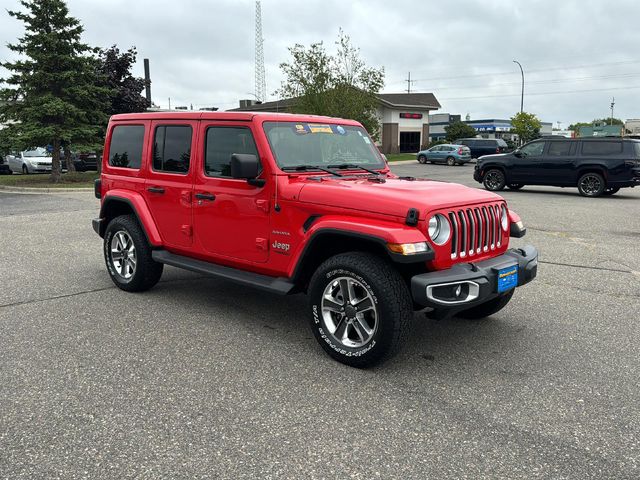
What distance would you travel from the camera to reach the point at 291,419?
3225 millimetres

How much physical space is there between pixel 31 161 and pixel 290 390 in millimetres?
26365

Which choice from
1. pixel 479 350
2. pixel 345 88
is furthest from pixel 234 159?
pixel 345 88

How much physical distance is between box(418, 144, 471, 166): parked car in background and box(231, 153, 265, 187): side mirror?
3322 centimetres

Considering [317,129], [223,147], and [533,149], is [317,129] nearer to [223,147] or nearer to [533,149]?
[223,147]

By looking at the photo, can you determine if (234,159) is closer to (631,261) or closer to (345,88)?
(631,261)

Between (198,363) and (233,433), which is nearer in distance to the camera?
(233,433)

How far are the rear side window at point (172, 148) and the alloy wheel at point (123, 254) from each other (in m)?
0.90

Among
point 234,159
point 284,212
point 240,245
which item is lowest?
point 240,245

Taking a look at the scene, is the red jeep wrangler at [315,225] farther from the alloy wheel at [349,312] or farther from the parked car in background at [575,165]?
the parked car in background at [575,165]

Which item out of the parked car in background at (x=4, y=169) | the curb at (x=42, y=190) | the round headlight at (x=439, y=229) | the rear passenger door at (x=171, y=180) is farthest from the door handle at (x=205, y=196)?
the parked car in background at (x=4, y=169)

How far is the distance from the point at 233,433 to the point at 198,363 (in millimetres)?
1051

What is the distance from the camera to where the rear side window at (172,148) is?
17.2 ft

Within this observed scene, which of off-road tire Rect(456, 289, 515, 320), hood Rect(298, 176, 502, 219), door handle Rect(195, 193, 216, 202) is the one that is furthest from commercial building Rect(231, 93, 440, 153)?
hood Rect(298, 176, 502, 219)

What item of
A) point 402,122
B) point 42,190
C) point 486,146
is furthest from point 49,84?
point 402,122
